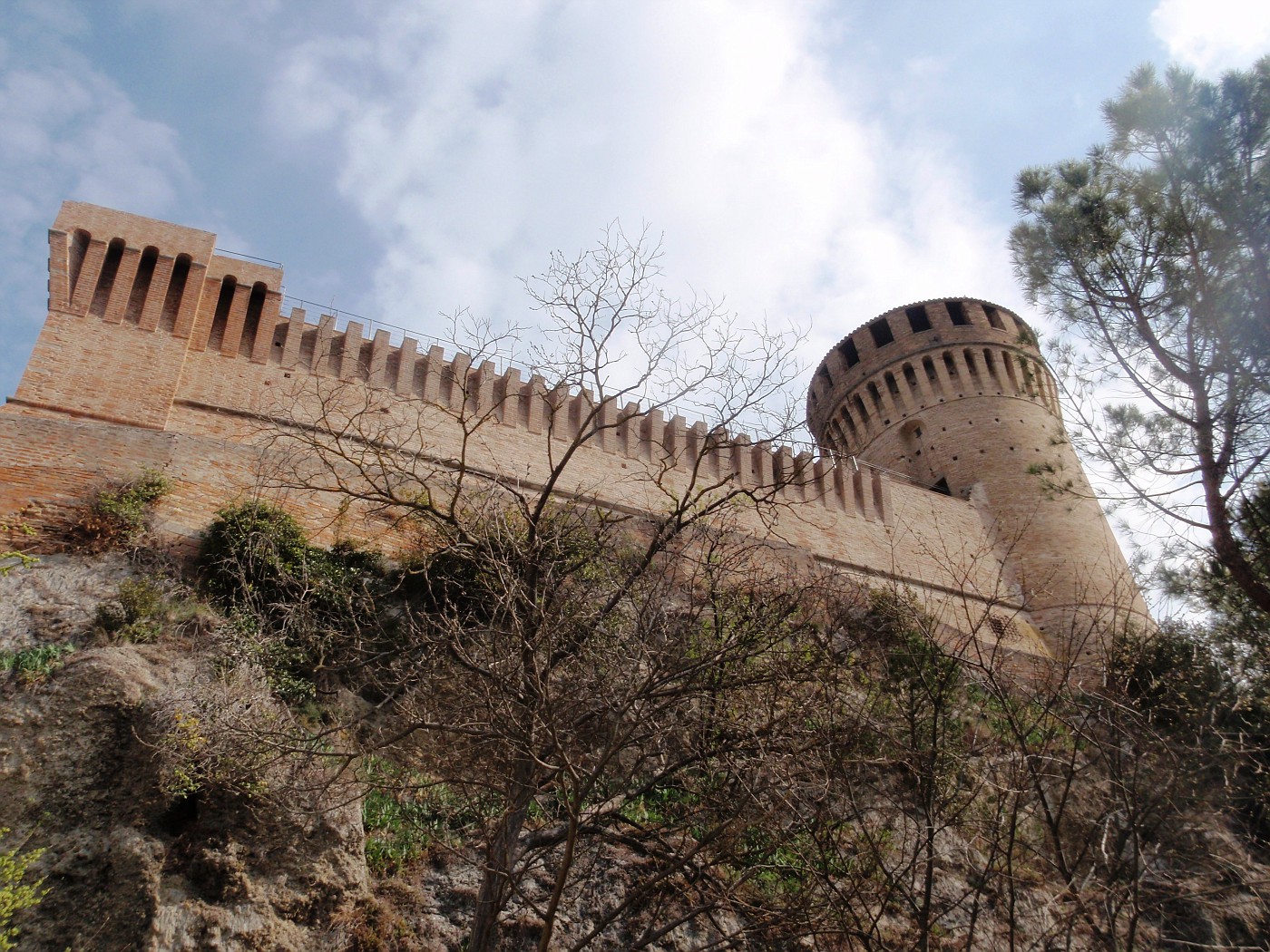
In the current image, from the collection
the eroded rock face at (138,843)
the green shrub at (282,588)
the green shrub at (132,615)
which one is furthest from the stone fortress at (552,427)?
the eroded rock face at (138,843)

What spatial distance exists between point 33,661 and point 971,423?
17237 millimetres

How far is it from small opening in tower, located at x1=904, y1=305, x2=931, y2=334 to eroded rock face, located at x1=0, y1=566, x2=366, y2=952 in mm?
17746

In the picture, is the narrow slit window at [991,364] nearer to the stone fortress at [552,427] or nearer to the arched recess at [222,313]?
the stone fortress at [552,427]

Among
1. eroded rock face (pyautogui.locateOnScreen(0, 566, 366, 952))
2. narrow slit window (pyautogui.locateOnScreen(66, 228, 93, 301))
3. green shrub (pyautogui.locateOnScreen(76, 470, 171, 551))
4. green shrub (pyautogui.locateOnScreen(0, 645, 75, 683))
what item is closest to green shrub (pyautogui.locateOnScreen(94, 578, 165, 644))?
green shrub (pyautogui.locateOnScreen(0, 645, 75, 683))

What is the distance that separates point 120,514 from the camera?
977 centimetres

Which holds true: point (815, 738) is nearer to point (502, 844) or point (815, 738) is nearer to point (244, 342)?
point (502, 844)

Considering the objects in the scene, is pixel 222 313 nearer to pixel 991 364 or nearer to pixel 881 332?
pixel 881 332

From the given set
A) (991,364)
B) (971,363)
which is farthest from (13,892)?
(991,364)

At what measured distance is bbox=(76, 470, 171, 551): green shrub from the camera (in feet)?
31.5

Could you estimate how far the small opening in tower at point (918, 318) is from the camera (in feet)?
71.6

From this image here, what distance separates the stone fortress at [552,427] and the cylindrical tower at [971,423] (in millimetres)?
45

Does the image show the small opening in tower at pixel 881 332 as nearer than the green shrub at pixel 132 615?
No

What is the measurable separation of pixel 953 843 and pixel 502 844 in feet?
14.9

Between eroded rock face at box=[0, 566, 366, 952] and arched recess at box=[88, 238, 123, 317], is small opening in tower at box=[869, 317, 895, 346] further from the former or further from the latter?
eroded rock face at box=[0, 566, 366, 952]
